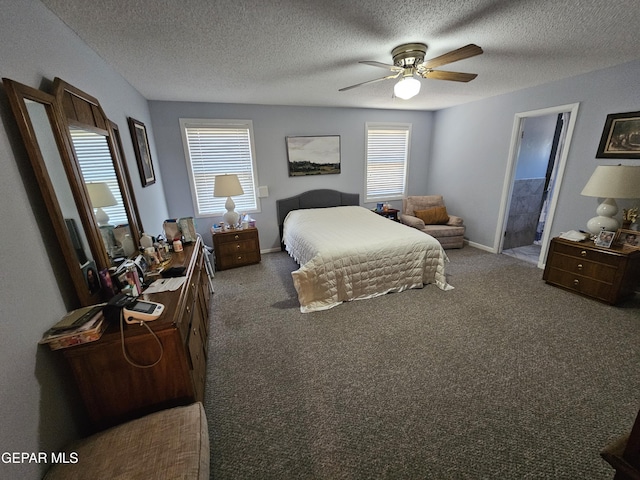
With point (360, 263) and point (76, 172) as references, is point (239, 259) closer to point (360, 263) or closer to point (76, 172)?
point (360, 263)

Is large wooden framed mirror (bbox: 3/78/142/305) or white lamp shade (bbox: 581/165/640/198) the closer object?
large wooden framed mirror (bbox: 3/78/142/305)

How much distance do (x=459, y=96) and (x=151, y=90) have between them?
413cm

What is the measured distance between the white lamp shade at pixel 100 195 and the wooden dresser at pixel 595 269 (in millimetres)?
4213

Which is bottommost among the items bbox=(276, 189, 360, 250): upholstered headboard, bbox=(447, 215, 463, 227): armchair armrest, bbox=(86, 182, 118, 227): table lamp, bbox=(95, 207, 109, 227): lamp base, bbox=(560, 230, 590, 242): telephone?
bbox=(447, 215, 463, 227): armchair armrest

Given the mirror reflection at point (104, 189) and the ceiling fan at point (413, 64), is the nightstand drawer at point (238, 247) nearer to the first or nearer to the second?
the mirror reflection at point (104, 189)

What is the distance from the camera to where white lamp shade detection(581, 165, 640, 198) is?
2.34 metres

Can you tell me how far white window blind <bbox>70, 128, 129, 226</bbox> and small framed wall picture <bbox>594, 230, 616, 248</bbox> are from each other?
431 cm

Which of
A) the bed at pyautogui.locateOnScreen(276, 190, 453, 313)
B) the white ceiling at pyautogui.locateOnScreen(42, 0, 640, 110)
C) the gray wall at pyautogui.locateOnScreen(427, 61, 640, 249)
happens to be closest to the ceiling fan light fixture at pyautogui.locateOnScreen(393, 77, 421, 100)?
the white ceiling at pyautogui.locateOnScreen(42, 0, 640, 110)

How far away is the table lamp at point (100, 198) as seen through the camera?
1.46 meters

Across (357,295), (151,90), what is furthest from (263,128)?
(357,295)

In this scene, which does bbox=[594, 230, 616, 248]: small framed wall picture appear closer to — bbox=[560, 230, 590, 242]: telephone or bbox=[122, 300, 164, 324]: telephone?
bbox=[560, 230, 590, 242]: telephone

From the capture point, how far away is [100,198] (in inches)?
61.6

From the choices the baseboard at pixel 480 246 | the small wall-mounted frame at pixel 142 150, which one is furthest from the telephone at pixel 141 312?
the baseboard at pixel 480 246

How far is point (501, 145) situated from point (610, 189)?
1.69 metres
